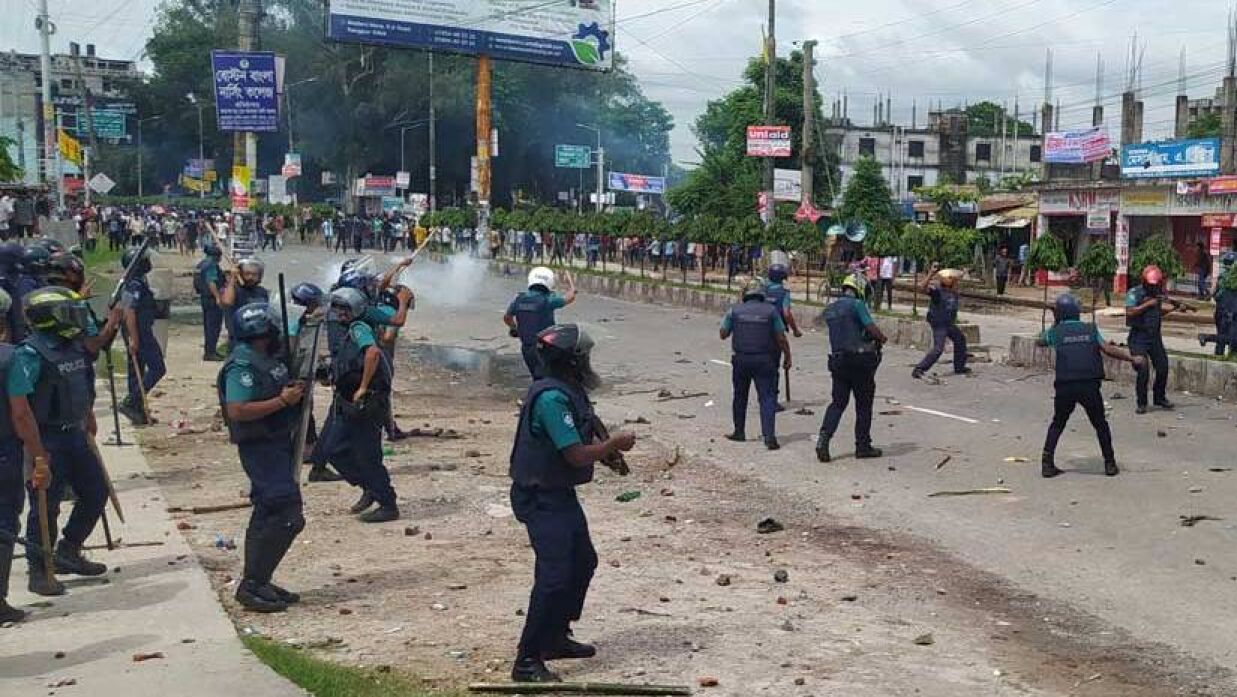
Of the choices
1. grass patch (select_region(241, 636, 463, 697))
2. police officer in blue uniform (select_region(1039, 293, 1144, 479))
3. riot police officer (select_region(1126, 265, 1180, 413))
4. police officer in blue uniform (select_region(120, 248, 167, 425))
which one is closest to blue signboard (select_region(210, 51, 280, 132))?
police officer in blue uniform (select_region(120, 248, 167, 425))

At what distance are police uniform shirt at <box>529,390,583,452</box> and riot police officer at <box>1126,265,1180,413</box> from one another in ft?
33.8

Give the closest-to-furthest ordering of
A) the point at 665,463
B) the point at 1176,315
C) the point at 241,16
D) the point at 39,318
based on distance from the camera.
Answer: the point at 39,318 < the point at 665,463 < the point at 241,16 < the point at 1176,315

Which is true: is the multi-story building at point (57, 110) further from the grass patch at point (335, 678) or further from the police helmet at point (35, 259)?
the grass patch at point (335, 678)

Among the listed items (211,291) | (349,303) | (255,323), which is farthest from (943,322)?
(255,323)

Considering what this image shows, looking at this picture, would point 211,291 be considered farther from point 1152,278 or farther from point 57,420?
point 1152,278

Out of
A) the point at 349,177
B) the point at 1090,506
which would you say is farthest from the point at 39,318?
the point at 349,177

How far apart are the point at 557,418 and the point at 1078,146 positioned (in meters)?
38.8

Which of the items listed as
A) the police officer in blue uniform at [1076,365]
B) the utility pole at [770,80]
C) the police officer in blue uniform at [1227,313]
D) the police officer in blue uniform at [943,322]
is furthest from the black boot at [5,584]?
the utility pole at [770,80]

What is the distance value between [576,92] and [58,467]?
83.7 m

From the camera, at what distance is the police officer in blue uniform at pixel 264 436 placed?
6.47m

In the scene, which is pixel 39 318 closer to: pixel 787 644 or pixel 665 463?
pixel 787 644

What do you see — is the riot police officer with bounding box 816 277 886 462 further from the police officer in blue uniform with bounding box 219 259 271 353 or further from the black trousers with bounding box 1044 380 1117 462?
the police officer in blue uniform with bounding box 219 259 271 353

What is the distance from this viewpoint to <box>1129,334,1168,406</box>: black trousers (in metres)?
14.2

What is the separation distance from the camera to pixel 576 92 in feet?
291
